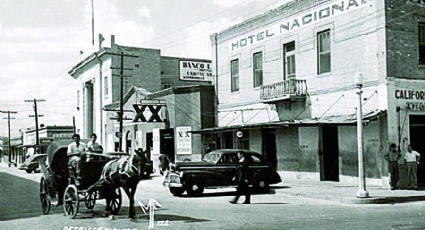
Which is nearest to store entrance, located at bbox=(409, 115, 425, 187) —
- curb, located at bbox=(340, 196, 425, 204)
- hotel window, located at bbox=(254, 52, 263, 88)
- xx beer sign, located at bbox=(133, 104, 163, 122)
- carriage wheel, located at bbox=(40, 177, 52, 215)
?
curb, located at bbox=(340, 196, 425, 204)

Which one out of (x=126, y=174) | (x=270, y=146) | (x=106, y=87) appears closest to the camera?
(x=126, y=174)

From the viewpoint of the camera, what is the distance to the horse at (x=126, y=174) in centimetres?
1170

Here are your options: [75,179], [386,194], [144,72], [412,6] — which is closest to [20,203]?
[75,179]

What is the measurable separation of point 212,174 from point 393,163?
704 cm

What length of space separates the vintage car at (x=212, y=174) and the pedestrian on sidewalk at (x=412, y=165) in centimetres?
546

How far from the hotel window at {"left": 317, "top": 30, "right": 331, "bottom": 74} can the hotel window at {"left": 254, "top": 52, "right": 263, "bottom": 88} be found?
481 centimetres

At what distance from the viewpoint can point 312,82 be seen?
77.6 feet

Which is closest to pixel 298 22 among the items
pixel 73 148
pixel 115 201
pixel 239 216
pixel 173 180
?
pixel 173 180

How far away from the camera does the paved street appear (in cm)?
1075

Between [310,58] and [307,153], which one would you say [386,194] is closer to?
[307,153]

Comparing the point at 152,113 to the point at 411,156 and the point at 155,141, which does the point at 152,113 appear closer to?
the point at 155,141

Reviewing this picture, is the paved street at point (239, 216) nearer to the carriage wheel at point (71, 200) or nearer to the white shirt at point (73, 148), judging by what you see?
the carriage wheel at point (71, 200)

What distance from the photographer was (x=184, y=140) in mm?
31688

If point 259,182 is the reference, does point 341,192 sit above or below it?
below
